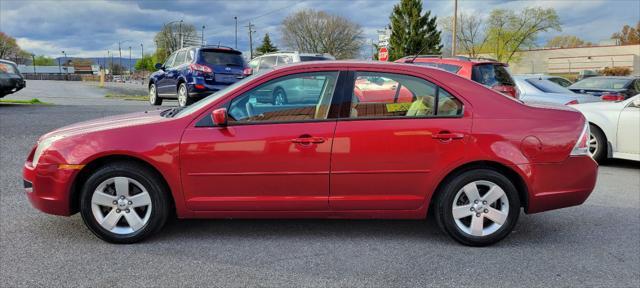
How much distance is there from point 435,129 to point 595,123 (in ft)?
16.3

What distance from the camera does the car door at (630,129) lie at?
703cm

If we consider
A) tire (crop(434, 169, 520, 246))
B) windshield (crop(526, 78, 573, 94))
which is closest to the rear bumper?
tire (crop(434, 169, 520, 246))

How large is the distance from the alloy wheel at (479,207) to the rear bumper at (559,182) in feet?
0.86

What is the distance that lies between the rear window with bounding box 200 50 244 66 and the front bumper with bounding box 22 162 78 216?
8.65m

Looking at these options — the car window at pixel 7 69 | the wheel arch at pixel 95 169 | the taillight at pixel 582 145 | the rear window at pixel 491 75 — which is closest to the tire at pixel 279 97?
the wheel arch at pixel 95 169

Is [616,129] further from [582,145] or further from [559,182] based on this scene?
[559,182]

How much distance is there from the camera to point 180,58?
13.2 metres

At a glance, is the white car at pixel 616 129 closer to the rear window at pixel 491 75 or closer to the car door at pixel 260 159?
the rear window at pixel 491 75

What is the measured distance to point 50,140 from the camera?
153 inches

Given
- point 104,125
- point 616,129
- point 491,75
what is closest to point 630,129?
point 616,129

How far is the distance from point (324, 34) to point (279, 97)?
61.7 meters

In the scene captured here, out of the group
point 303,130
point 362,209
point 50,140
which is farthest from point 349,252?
point 50,140

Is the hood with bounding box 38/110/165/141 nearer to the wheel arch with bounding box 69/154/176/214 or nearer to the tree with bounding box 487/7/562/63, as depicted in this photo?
the wheel arch with bounding box 69/154/176/214

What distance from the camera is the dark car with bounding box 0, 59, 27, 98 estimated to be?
13.8 m
